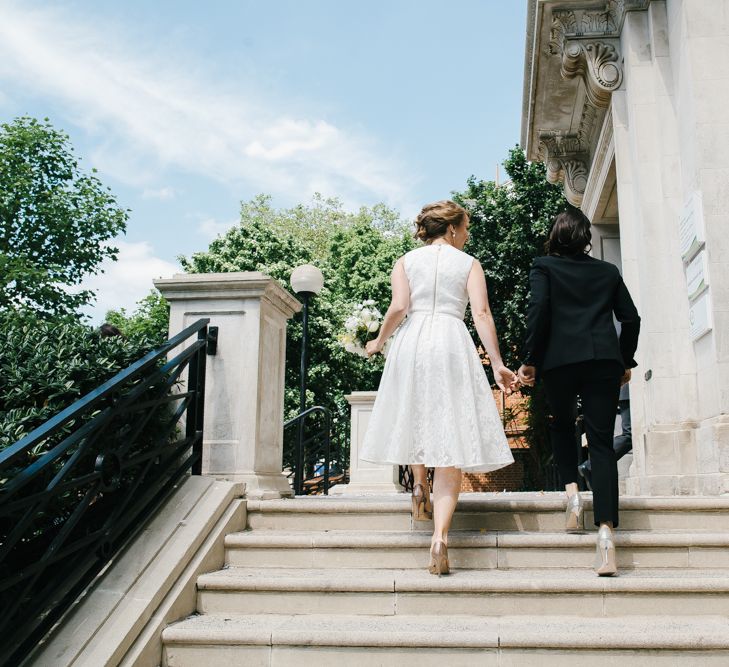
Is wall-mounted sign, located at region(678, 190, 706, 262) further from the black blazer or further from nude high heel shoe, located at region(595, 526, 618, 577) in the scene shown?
→ nude high heel shoe, located at region(595, 526, 618, 577)

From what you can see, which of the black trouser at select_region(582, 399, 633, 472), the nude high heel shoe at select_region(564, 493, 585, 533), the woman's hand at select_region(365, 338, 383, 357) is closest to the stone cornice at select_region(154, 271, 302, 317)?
the woman's hand at select_region(365, 338, 383, 357)

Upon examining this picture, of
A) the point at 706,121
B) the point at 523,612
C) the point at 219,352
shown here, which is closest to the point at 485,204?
the point at 706,121

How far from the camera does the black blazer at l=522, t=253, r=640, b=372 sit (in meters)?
4.09

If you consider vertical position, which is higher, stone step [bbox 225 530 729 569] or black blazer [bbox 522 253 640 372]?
black blazer [bbox 522 253 640 372]

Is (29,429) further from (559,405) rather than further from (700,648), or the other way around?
(700,648)

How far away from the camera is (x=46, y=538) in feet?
12.4

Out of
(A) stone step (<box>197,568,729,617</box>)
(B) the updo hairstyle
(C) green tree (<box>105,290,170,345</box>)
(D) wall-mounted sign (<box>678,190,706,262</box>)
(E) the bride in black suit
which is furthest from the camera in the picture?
(C) green tree (<box>105,290,170,345</box>)

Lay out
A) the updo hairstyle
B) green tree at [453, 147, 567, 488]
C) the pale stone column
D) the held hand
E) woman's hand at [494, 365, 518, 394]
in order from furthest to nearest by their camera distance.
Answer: green tree at [453, 147, 567, 488] < the pale stone column < the updo hairstyle < the held hand < woman's hand at [494, 365, 518, 394]

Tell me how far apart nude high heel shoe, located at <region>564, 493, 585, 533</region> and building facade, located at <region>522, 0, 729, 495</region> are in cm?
171

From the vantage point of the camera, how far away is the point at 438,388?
13.5 ft

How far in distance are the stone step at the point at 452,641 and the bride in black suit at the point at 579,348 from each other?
0.76 meters

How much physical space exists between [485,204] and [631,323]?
18.3 metres

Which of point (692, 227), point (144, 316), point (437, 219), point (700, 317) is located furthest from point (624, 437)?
point (144, 316)

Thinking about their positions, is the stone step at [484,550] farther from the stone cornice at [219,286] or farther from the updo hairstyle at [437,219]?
the updo hairstyle at [437,219]
